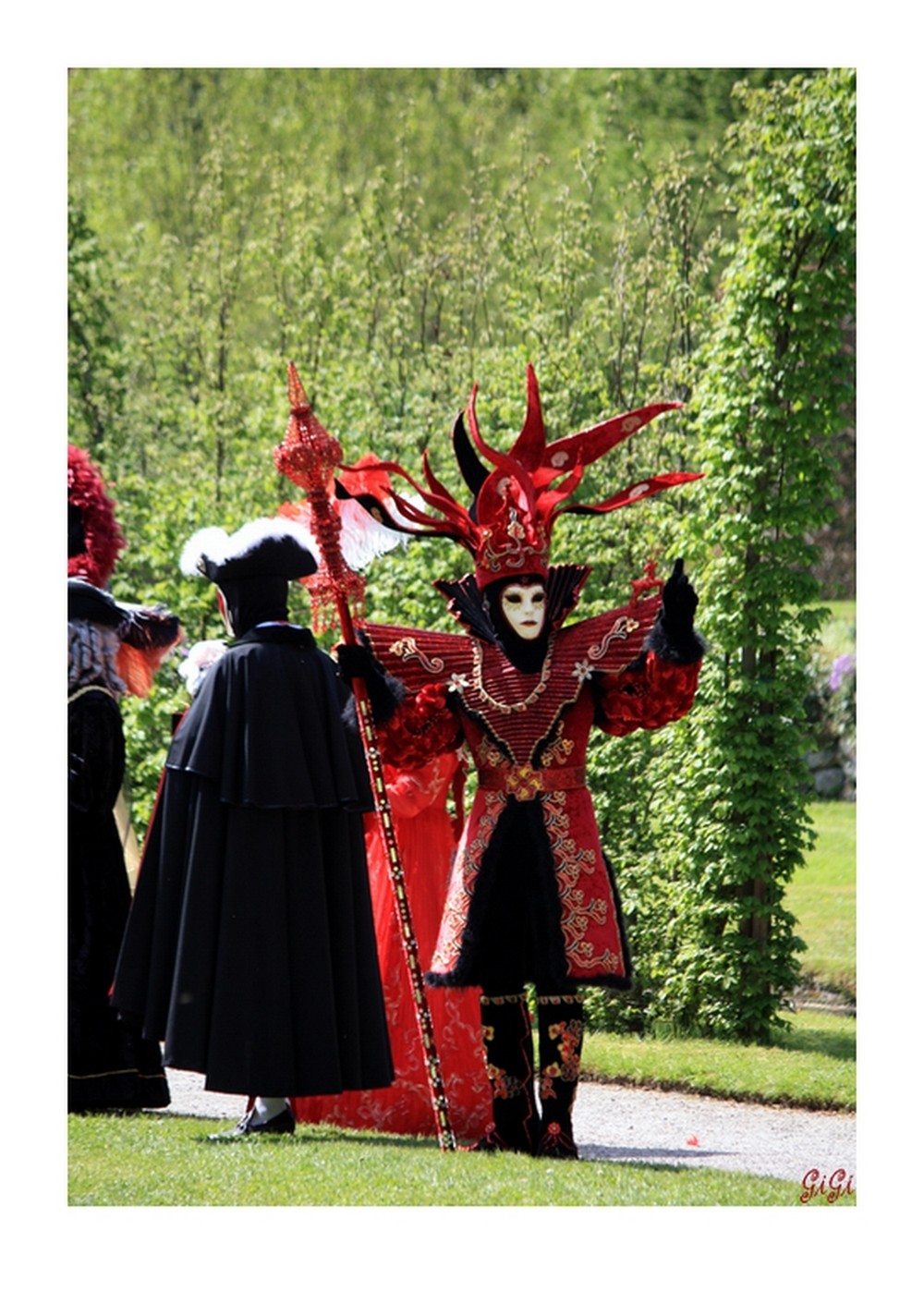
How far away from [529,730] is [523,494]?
2.44ft

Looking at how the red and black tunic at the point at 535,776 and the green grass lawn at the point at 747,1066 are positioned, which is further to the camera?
the green grass lawn at the point at 747,1066

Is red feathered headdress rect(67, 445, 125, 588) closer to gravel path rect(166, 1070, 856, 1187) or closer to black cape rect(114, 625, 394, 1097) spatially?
black cape rect(114, 625, 394, 1097)

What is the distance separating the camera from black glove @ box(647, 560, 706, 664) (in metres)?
5.06

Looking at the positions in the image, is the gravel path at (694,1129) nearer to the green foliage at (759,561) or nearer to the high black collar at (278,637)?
the green foliage at (759,561)

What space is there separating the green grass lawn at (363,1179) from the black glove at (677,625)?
57.6 inches

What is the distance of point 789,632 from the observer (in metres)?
7.59

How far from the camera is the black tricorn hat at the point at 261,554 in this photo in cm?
559

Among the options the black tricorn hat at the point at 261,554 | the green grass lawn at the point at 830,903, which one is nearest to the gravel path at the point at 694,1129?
the black tricorn hat at the point at 261,554

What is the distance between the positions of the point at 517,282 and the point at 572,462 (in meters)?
4.45

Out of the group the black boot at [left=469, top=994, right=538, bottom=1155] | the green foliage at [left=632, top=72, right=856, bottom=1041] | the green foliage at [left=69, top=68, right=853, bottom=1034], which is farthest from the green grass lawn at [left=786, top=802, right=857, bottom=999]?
the black boot at [left=469, top=994, right=538, bottom=1155]

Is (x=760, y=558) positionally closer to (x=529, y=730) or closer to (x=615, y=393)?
(x=615, y=393)

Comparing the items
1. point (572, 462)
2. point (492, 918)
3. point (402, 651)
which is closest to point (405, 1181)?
point (492, 918)

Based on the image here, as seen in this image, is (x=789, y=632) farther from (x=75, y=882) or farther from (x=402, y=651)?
(x=75, y=882)

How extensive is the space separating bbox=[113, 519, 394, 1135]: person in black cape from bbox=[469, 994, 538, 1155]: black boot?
375 millimetres
